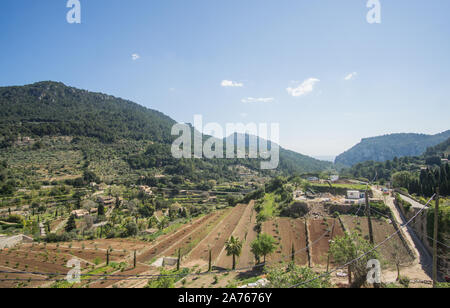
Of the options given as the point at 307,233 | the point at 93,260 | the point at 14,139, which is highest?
the point at 14,139

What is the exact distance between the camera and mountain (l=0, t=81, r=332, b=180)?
83562 millimetres

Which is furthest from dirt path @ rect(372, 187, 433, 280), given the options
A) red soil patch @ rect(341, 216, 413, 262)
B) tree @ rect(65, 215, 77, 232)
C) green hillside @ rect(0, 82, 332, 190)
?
green hillside @ rect(0, 82, 332, 190)

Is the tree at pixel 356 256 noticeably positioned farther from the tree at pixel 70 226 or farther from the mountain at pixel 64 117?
the mountain at pixel 64 117

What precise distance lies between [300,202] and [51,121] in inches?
4567

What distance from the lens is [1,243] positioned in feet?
86.9

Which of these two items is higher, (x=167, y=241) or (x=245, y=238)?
(x=245, y=238)

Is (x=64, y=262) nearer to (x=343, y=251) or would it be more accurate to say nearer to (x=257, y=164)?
(x=343, y=251)

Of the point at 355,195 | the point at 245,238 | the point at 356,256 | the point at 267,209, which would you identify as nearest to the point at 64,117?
the point at 267,209

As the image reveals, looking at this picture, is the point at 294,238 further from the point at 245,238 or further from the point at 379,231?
the point at 379,231

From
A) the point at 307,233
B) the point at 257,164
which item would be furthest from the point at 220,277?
the point at 257,164

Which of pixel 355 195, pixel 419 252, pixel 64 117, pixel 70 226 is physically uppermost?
pixel 64 117

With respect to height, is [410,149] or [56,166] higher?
[410,149]

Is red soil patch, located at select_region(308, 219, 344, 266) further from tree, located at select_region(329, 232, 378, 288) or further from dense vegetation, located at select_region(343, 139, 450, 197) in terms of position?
dense vegetation, located at select_region(343, 139, 450, 197)

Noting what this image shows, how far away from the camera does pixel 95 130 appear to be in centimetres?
10162
